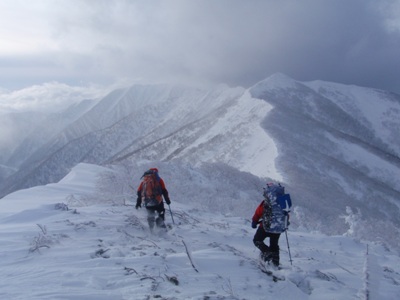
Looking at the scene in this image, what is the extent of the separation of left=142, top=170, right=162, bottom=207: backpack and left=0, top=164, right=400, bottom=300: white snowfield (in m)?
0.79

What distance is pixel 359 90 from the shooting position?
168 metres

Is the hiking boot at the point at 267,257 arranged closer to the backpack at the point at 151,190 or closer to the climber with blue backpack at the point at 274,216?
the climber with blue backpack at the point at 274,216

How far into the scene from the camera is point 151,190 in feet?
34.4

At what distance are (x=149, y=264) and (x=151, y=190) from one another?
3926mm

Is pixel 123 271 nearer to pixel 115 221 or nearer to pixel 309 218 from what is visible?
pixel 115 221

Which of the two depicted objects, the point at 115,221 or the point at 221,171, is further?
the point at 221,171

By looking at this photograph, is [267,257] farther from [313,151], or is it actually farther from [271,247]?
[313,151]

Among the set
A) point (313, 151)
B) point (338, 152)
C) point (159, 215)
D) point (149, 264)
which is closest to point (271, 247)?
Result: point (149, 264)

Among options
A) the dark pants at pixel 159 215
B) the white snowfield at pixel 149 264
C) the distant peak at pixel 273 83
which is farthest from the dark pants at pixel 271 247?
the distant peak at pixel 273 83

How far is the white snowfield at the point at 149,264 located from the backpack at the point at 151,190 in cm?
79

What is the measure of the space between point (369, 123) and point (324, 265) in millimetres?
143411

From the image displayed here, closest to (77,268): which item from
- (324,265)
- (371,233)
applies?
(324,265)

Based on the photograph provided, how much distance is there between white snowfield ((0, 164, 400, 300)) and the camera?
5613 mm

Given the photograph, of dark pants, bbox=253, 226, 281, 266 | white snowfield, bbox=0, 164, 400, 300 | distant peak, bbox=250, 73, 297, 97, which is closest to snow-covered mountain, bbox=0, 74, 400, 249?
distant peak, bbox=250, 73, 297, 97
